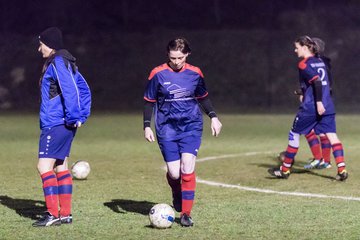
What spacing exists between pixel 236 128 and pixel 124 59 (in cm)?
840

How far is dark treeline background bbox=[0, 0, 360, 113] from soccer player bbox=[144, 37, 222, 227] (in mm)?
18104

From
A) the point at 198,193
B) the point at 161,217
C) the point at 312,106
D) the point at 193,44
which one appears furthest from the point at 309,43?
the point at 193,44

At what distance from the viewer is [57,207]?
8.87 m

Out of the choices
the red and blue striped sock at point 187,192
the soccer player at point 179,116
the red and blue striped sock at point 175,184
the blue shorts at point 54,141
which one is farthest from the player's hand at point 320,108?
the blue shorts at point 54,141

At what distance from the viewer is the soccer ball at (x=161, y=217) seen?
847 cm

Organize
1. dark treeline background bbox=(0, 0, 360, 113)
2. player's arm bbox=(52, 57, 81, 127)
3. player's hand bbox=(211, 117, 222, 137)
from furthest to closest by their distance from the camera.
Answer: dark treeline background bbox=(0, 0, 360, 113)
player's hand bbox=(211, 117, 222, 137)
player's arm bbox=(52, 57, 81, 127)

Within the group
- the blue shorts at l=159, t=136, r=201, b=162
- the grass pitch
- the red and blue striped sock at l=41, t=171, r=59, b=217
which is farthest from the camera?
the blue shorts at l=159, t=136, r=201, b=162

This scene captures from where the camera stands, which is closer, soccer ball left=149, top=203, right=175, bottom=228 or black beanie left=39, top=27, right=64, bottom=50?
soccer ball left=149, top=203, right=175, bottom=228

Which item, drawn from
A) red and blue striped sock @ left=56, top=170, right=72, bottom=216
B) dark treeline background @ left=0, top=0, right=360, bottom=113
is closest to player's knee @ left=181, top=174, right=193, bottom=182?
red and blue striped sock @ left=56, top=170, right=72, bottom=216

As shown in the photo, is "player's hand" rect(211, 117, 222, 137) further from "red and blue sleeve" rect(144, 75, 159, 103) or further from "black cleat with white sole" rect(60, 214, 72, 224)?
"black cleat with white sole" rect(60, 214, 72, 224)

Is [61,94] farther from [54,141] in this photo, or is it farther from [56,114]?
[54,141]

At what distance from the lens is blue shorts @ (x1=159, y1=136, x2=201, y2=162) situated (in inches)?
355

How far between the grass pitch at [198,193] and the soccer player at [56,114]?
0.88 ft

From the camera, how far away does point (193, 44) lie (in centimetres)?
2847
